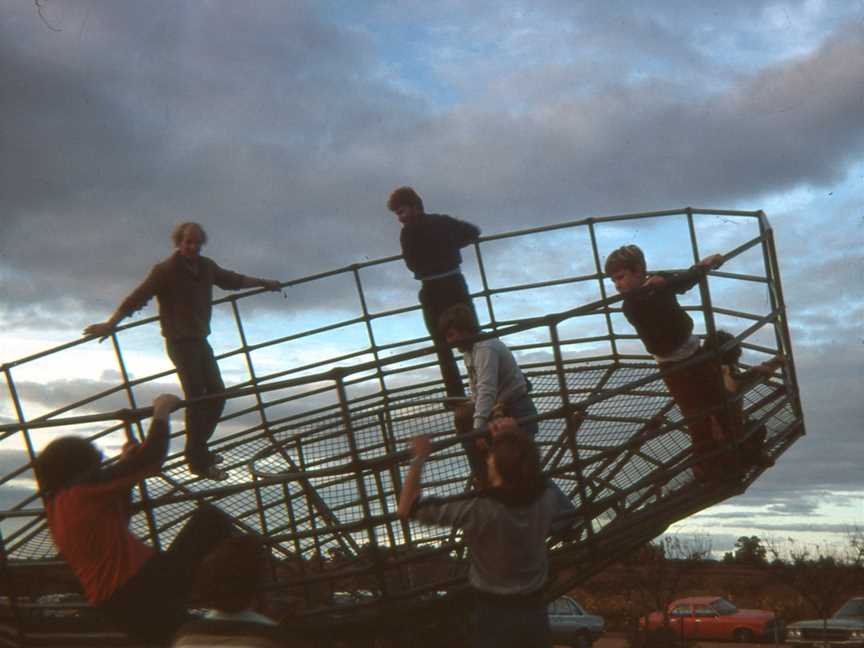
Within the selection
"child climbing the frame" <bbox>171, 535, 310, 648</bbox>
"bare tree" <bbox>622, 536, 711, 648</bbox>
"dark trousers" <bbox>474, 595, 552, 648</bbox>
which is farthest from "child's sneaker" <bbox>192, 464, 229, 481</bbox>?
"bare tree" <bbox>622, 536, 711, 648</bbox>

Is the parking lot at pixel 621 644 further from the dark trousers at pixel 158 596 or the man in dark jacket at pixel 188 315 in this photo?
the dark trousers at pixel 158 596

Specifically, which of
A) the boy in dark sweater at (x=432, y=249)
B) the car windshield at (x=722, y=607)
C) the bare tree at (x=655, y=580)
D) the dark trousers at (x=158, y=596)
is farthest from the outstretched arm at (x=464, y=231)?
the car windshield at (x=722, y=607)

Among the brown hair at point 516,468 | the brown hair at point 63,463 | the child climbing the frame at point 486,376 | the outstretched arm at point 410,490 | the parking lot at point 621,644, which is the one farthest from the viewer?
the parking lot at point 621,644

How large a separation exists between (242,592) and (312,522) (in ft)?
11.9

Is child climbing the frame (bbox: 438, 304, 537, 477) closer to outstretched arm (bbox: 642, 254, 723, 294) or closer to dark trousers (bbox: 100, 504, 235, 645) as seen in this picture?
outstretched arm (bbox: 642, 254, 723, 294)

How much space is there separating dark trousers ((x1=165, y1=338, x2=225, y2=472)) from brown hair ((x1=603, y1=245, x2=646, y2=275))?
9.00 ft

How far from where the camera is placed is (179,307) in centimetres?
796

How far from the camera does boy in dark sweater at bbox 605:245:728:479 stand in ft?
22.9

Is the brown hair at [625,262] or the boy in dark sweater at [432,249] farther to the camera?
the boy in dark sweater at [432,249]

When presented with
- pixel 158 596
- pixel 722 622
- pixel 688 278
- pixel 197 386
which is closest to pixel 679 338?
pixel 688 278

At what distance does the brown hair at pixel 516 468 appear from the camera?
4.92 meters

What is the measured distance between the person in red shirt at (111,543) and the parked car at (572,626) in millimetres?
27520

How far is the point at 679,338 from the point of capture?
7109 millimetres

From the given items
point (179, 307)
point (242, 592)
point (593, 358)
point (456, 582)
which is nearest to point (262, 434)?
point (179, 307)
